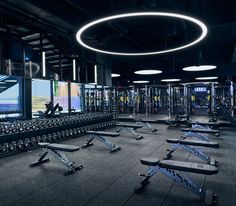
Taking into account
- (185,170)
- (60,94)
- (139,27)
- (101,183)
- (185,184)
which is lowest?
(101,183)

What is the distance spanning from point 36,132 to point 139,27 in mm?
5335

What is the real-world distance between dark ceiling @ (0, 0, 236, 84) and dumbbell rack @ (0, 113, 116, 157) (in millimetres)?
2632

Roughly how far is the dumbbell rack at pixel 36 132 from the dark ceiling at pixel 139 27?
263 centimetres

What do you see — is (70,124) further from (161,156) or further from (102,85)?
(102,85)

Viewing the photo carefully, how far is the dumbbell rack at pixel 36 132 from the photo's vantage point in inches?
177

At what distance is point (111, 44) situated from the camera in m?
9.05

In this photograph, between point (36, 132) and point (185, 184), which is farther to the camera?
point (36, 132)

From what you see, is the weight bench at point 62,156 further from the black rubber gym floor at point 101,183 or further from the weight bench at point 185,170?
the weight bench at point 185,170

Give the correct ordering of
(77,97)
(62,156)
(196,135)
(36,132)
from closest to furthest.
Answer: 1. (62,156)
2. (36,132)
3. (196,135)
4. (77,97)

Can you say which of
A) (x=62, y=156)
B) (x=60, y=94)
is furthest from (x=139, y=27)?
(x=62, y=156)

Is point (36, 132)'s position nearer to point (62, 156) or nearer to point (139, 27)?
point (62, 156)

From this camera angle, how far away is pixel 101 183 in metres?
3.12

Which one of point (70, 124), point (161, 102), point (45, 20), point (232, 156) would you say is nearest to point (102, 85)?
point (70, 124)

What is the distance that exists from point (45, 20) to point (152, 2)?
3.24 m
